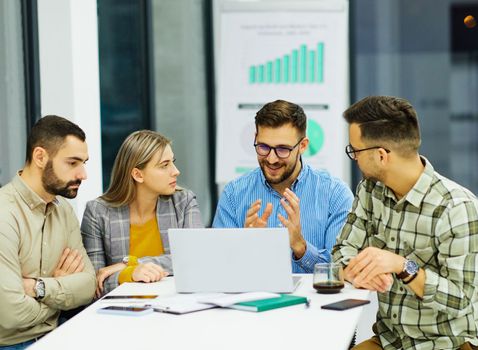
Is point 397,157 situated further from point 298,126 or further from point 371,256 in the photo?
point 298,126

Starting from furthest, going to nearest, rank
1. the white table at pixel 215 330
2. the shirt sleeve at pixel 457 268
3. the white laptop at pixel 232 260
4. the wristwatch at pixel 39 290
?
the wristwatch at pixel 39 290 → the white laptop at pixel 232 260 → the shirt sleeve at pixel 457 268 → the white table at pixel 215 330

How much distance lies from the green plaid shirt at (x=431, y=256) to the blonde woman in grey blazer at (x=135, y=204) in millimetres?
1068

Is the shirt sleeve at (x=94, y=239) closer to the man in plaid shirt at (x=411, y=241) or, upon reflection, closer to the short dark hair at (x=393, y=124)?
the man in plaid shirt at (x=411, y=241)

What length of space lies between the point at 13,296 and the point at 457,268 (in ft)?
5.34

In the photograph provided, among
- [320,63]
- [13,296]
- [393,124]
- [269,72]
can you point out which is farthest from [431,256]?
[269,72]

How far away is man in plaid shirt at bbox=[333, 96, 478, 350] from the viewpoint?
296cm

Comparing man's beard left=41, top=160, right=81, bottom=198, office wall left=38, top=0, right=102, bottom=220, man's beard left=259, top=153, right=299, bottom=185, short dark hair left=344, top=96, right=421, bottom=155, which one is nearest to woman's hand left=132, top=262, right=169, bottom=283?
man's beard left=41, top=160, right=81, bottom=198

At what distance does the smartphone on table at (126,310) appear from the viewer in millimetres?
3049

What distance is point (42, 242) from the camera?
367cm

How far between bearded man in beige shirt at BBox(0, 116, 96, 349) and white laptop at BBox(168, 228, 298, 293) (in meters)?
0.57

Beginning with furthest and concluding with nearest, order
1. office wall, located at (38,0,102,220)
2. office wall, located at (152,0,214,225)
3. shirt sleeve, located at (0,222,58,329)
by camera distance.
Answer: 1. office wall, located at (152,0,214,225)
2. office wall, located at (38,0,102,220)
3. shirt sleeve, located at (0,222,58,329)

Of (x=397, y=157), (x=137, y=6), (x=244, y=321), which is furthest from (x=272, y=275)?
(x=137, y=6)

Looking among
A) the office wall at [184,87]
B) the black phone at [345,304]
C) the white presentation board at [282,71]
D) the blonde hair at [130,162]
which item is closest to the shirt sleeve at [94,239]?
the blonde hair at [130,162]

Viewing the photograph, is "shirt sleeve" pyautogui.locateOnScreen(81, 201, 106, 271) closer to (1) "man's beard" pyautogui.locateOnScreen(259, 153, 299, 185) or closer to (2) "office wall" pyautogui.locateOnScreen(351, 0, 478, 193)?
(1) "man's beard" pyautogui.locateOnScreen(259, 153, 299, 185)
